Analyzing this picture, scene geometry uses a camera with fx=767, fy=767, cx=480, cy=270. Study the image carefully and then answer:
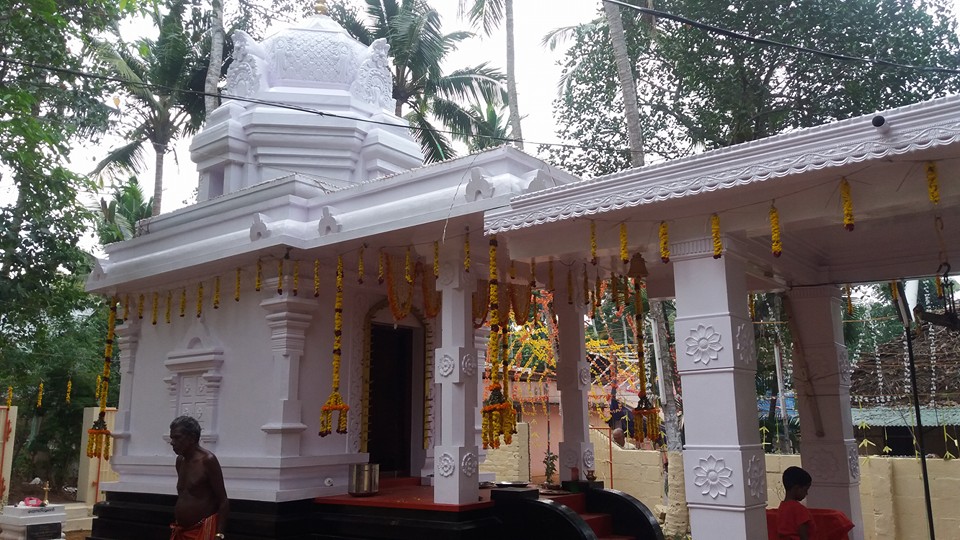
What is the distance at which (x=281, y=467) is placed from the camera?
7461mm

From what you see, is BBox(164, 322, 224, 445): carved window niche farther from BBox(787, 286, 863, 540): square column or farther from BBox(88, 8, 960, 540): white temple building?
BBox(787, 286, 863, 540): square column

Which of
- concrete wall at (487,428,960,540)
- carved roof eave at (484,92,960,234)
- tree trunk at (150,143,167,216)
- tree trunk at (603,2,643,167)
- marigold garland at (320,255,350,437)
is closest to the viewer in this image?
carved roof eave at (484,92,960,234)

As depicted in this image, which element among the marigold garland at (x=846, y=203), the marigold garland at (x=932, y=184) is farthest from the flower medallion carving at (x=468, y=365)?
the marigold garland at (x=932, y=184)

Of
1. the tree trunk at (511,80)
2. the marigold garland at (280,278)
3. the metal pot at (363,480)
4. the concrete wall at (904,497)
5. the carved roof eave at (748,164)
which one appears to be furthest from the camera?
the tree trunk at (511,80)

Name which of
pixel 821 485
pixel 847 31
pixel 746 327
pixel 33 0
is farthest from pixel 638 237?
pixel 847 31

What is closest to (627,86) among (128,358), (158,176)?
(128,358)

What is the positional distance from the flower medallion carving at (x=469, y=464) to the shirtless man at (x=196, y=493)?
81.4 inches

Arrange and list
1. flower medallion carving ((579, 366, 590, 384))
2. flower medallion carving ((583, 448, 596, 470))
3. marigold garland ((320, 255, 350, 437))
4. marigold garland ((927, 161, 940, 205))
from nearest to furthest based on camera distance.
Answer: marigold garland ((927, 161, 940, 205)) → marigold garland ((320, 255, 350, 437)) → flower medallion carving ((583, 448, 596, 470)) → flower medallion carving ((579, 366, 590, 384))

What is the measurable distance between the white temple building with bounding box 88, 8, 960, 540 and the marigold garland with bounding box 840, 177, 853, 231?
0.09 metres

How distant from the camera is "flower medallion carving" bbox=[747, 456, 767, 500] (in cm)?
497

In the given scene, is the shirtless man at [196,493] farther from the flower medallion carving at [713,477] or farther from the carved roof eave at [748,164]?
the flower medallion carving at [713,477]

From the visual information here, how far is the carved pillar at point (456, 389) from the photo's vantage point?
6.62 meters

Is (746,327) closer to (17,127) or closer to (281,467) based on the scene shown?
(281,467)

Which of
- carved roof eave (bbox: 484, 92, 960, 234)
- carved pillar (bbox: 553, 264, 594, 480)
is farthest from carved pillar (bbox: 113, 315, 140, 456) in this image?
carved roof eave (bbox: 484, 92, 960, 234)
